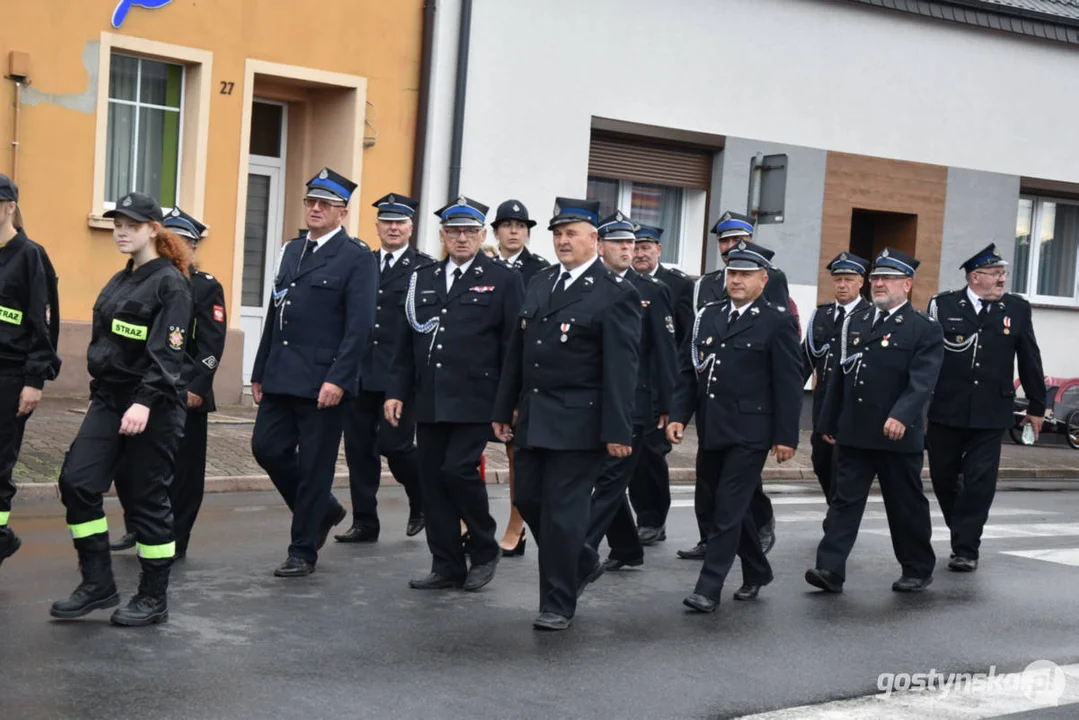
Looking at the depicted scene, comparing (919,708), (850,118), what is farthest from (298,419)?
(850,118)

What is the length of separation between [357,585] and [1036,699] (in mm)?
3519

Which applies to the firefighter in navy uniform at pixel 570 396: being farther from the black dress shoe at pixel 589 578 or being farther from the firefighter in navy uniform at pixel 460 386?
the firefighter in navy uniform at pixel 460 386

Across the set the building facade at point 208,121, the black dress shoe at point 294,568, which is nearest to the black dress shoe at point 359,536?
the black dress shoe at point 294,568

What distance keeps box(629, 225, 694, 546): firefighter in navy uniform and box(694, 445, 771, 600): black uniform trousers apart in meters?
1.66

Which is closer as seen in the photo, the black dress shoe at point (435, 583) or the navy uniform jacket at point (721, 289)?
the black dress shoe at point (435, 583)

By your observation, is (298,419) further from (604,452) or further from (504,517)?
(504,517)

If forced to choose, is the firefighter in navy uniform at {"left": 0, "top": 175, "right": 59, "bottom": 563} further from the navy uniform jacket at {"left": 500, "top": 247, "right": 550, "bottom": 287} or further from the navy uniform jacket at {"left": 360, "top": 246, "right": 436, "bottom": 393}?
the navy uniform jacket at {"left": 500, "top": 247, "right": 550, "bottom": 287}

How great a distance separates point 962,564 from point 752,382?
2.53 meters

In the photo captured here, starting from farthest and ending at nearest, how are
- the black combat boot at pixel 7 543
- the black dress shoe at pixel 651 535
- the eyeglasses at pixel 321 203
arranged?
the black dress shoe at pixel 651 535
the eyeglasses at pixel 321 203
the black combat boot at pixel 7 543

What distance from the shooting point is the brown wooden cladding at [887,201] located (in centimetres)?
2214

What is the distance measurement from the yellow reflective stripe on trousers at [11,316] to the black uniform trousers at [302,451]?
149 cm

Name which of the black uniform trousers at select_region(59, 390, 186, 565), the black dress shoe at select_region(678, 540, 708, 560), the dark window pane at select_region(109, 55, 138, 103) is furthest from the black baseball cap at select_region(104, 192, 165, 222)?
the dark window pane at select_region(109, 55, 138, 103)

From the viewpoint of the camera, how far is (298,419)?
8836 millimetres

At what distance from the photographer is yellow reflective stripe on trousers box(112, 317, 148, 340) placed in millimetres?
6996
